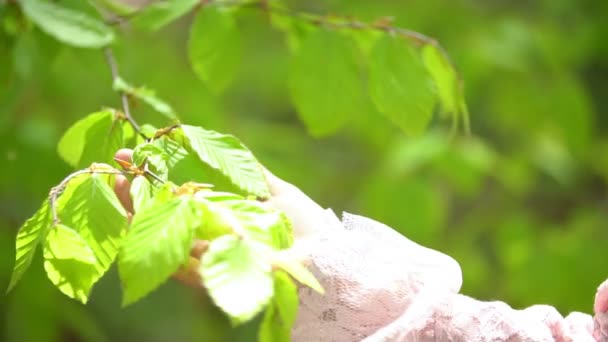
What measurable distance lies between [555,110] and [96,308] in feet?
3.52

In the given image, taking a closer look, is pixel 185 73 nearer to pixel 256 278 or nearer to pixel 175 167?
pixel 175 167

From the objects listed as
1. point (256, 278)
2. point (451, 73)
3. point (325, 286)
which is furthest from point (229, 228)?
point (451, 73)

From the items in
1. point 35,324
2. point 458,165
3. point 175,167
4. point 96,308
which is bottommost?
point 96,308

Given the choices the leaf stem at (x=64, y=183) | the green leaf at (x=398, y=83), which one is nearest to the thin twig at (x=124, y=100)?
the leaf stem at (x=64, y=183)

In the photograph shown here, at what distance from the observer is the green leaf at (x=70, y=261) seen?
0.55 metres

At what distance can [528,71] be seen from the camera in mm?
1744

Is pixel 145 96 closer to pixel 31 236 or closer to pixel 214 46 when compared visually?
pixel 214 46

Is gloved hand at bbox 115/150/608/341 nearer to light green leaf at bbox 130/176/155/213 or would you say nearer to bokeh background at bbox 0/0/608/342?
light green leaf at bbox 130/176/155/213

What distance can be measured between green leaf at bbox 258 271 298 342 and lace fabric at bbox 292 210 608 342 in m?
0.15

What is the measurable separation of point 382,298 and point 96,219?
0.21 metres

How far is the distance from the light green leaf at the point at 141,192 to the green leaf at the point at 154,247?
3cm

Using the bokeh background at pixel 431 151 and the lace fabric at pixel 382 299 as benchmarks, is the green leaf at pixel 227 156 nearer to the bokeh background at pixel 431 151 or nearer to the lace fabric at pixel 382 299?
the lace fabric at pixel 382 299

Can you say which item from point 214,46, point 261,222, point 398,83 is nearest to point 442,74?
point 398,83

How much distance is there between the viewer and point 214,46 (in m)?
0.92
